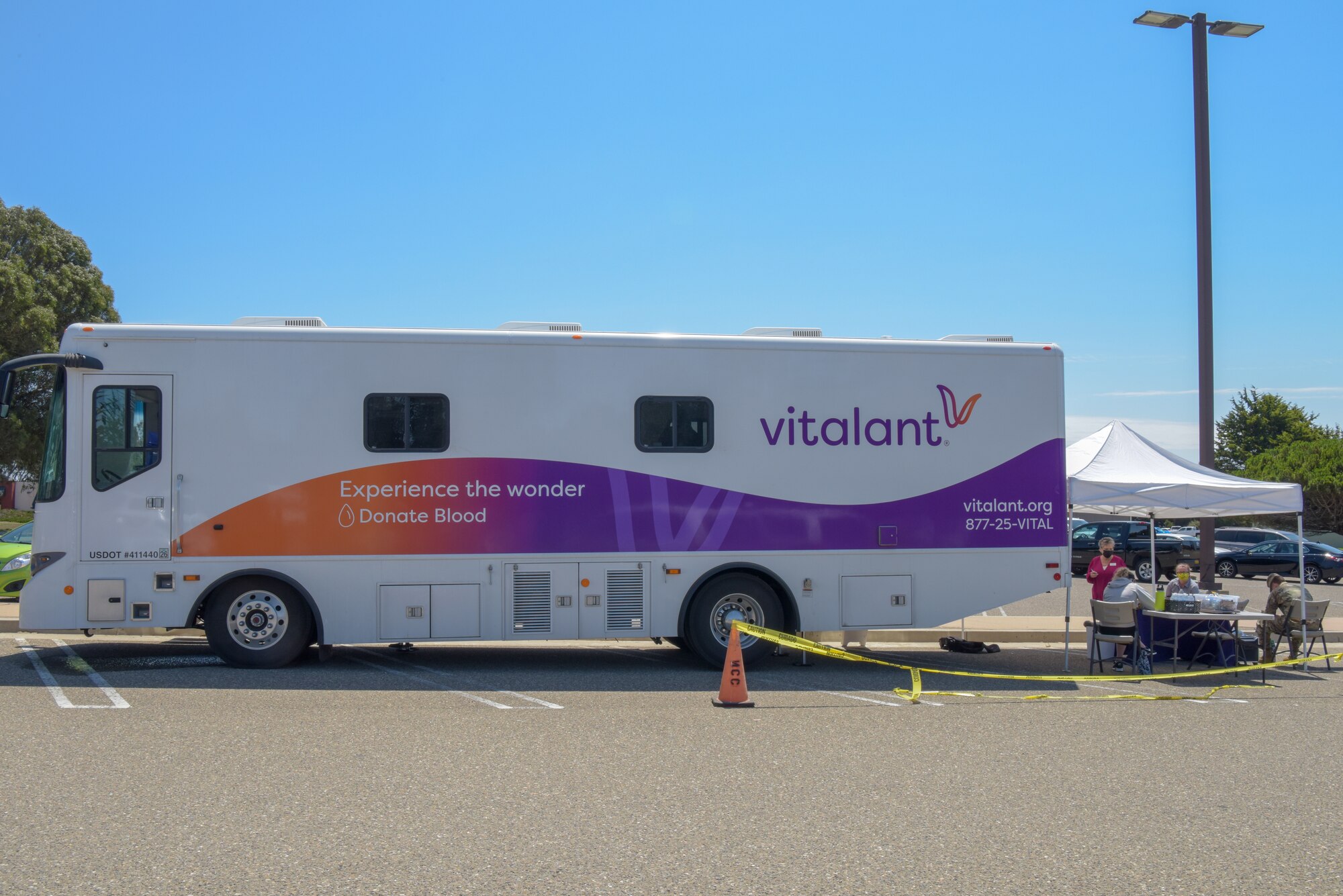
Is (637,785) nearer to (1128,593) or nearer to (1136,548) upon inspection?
(1128,593)

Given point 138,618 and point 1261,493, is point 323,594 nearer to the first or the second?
point 138,618

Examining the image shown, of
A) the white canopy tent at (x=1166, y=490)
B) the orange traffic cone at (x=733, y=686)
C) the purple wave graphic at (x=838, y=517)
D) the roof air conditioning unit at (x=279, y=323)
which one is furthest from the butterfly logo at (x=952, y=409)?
the roof air conditioning unit at (x=279, y=323)

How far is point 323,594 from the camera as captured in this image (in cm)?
1018

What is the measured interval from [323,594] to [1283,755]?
8126 millimetres

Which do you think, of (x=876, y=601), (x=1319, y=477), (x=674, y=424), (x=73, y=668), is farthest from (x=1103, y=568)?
(x=1319, y=477)

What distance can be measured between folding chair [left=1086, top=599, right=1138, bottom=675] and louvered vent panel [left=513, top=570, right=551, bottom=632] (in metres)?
5.86

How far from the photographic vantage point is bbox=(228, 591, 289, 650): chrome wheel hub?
10.2 metres

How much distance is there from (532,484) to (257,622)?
2.94m

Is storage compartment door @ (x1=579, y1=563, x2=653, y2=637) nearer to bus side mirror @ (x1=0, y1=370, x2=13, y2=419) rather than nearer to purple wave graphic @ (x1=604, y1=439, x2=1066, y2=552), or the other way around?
purple wave graphic @ (x1=604, y1=439, x2=1066, y2=552)

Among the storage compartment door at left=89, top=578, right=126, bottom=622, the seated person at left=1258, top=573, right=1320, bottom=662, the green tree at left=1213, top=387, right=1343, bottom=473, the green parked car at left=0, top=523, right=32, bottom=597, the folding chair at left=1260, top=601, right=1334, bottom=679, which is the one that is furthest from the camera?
the green tree at left=1213, top=387, right=1343, bottom=473

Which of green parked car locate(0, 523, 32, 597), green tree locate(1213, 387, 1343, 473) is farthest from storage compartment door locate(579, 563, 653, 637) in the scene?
green tree locate(1213, 387, 1343, 473)

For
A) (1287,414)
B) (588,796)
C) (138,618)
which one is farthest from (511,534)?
(1287,414)

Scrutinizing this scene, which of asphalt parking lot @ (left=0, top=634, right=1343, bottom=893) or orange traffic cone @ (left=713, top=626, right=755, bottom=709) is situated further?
orange traffic cone @ (left=713, top=626, right=755, bottom=709)

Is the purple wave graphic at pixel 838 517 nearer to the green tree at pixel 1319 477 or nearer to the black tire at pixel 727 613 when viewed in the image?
the black tire at pixel 727 613
